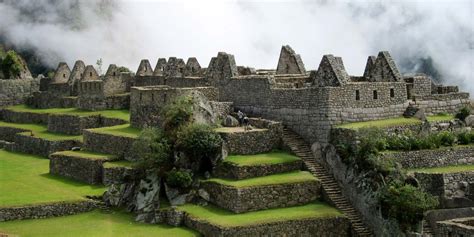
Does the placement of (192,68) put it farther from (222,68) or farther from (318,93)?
(318,93)

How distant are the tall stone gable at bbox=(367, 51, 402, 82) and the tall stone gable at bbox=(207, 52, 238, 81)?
7638 mm

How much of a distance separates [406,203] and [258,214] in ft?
20.1

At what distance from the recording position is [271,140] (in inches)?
1534

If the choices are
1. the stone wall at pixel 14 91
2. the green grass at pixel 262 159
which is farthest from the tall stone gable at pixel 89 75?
the green grass at pixel 262 159

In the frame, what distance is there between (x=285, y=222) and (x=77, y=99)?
1292 inches

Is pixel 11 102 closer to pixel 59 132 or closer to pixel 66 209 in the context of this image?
pixel 59 132

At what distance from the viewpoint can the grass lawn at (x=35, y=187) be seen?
39.4 metres

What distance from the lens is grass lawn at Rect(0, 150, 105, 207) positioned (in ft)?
129

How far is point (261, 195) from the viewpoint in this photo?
114ft

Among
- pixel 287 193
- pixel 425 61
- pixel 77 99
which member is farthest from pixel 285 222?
pixel 77 99

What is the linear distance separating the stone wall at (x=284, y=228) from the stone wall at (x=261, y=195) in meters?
1.59

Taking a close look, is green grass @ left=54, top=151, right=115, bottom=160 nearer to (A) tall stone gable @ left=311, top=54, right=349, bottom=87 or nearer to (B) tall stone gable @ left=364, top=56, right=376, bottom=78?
(A) tall stone gable @ left=311, top=54, right=349, bottom=87

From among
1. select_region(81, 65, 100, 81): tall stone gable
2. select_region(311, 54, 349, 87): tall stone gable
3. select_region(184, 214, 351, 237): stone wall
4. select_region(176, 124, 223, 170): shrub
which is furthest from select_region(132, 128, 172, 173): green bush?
select_region(81, 65, 100, 81): tall stone gable

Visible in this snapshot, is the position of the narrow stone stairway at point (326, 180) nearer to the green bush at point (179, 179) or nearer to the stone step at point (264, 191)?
the stone step at point (264, 191)
